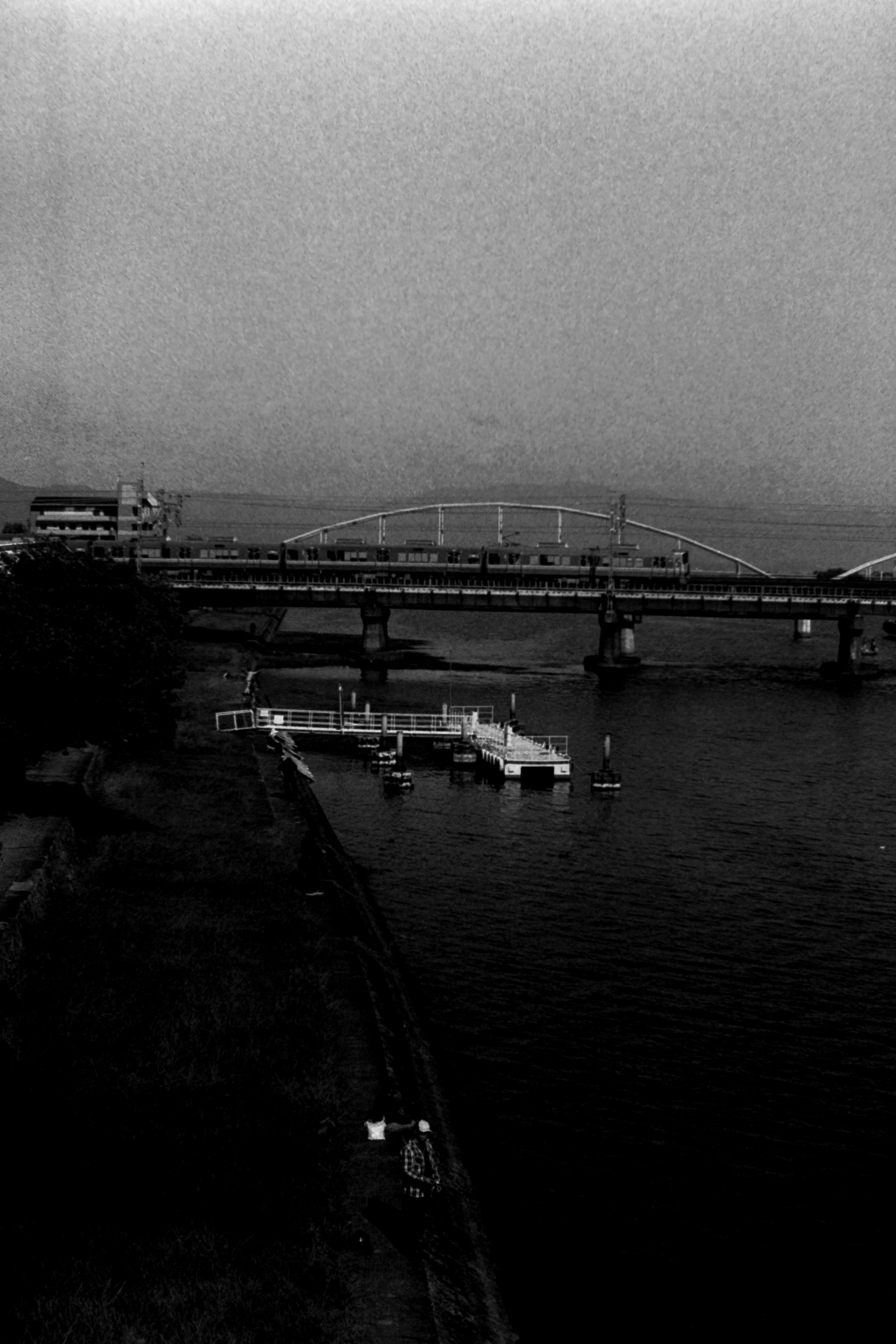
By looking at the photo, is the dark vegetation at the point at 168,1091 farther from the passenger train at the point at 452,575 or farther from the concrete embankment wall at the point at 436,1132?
the passenger train at the point at 452,575

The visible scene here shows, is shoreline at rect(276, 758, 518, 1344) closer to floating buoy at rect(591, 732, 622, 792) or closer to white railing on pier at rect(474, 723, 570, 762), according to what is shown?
floating buoy at rect(591, 732, 622, 792)

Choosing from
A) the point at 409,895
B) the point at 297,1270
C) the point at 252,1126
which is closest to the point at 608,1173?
the point at 252,1126

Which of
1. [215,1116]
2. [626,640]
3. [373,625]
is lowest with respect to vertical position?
[215,1116]

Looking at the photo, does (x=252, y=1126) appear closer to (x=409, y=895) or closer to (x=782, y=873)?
(x=409, y=895)

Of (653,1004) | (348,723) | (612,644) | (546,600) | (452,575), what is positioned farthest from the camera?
(452,575)

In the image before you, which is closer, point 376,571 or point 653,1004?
point 653,1004

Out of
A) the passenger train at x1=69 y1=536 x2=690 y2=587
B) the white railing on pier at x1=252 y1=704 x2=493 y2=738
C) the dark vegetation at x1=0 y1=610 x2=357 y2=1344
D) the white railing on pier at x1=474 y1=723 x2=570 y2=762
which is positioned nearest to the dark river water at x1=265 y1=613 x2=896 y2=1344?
the white railing on pier at x1=474 y1=723 x2=570 y2=762

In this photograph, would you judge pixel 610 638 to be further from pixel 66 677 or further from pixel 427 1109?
pixel 427 1109

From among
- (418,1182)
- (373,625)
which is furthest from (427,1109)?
(373,625)
